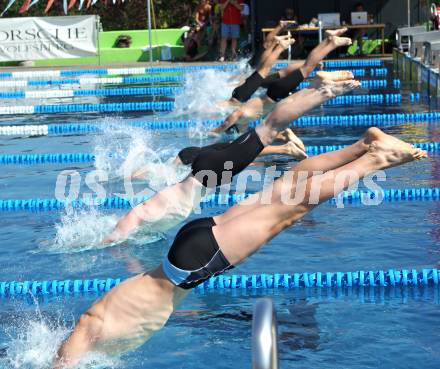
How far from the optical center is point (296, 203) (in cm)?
348

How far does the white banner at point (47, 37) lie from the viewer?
1928 centimetres

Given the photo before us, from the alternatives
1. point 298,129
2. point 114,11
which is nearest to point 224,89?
point 298,129

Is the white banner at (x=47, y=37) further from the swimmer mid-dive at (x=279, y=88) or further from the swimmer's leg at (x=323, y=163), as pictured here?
the swimmer's leg at (x=323, y=163)

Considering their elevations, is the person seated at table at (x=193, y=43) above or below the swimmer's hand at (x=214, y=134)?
above

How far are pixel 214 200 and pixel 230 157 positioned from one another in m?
2.43

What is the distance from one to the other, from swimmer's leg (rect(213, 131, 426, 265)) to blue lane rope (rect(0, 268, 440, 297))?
153 cm

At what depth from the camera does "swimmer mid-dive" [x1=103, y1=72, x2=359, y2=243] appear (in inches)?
188

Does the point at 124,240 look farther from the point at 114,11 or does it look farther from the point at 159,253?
the point at 114,11

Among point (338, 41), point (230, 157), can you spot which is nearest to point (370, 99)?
point (338, 41)

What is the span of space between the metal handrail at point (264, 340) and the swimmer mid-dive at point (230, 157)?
2362 mm

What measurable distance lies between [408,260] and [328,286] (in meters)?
0.65

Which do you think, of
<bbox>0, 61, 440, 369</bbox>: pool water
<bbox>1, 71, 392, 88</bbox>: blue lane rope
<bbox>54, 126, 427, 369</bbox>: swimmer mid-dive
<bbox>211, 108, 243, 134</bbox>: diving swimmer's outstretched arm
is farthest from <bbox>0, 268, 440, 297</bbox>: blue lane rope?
<bbox>1, 71, 392, 88</bbox>: blue lane rope

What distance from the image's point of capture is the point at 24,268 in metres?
5.59

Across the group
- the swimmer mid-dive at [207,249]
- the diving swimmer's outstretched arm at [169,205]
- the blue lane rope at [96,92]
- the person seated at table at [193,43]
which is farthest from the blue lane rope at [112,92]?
the swimmer mid-dive at [207,249]
